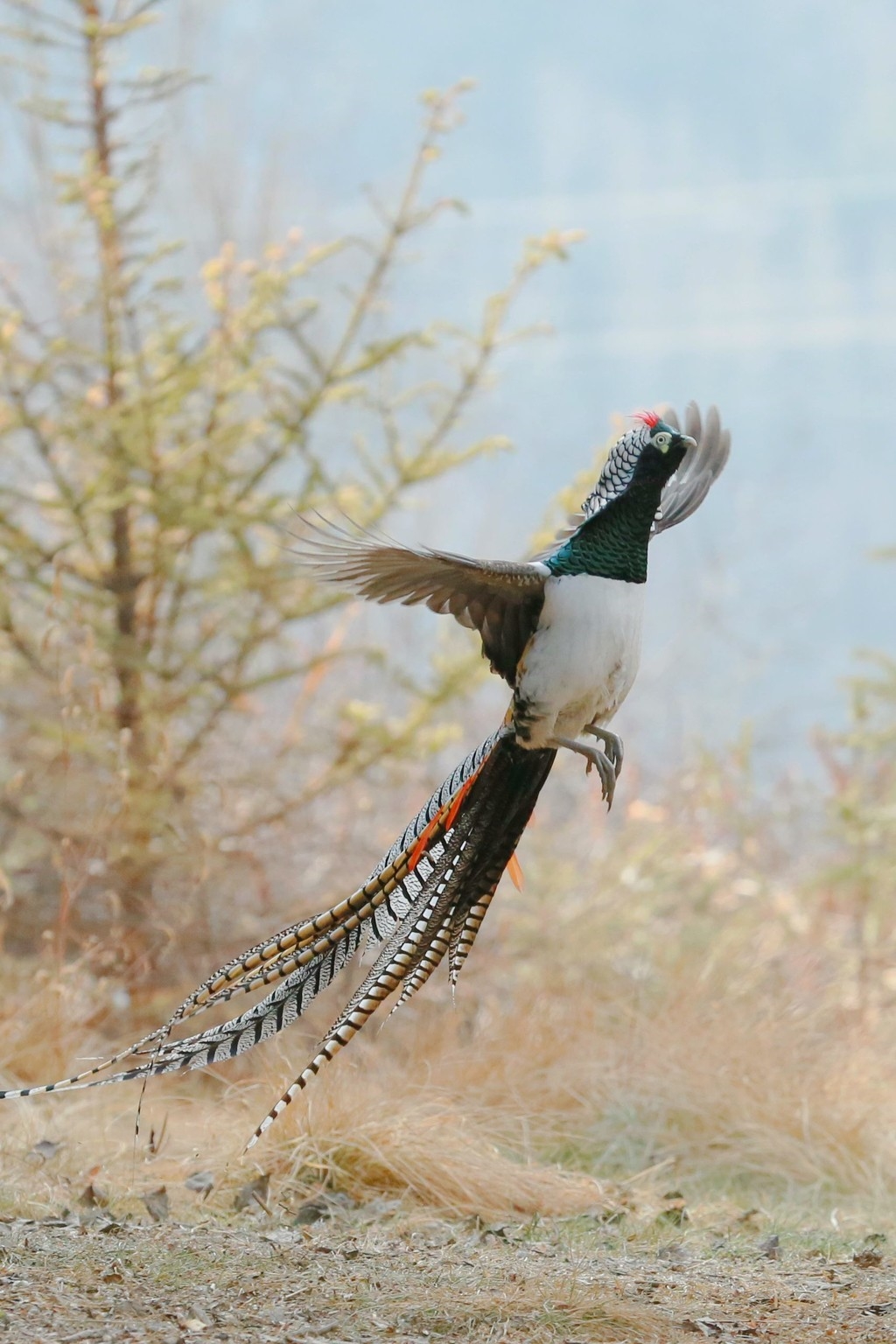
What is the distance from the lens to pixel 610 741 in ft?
10.4

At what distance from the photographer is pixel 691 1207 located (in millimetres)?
4508

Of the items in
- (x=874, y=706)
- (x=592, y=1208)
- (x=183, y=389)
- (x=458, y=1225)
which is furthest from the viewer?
(x=874, y=706)

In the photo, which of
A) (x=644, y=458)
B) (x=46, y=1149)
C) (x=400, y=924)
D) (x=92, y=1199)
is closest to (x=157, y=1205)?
(x=92, y=1199)

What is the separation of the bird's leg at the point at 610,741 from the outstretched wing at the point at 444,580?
21cm

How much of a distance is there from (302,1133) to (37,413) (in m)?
3.20

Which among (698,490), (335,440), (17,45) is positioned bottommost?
(698,490)

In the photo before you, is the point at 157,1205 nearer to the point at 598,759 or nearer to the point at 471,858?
the point at 471,858

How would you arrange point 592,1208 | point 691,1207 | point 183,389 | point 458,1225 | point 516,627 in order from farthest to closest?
point 183,389, point 691,1207, point 592,1208, point 458,1225, point 516,627

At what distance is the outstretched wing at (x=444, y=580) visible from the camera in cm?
277

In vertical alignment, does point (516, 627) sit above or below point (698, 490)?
below

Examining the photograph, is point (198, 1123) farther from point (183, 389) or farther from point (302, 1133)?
point (183, 389)

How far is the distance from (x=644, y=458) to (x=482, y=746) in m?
0.71

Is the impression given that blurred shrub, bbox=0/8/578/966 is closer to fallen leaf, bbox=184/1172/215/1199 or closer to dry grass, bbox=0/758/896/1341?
dry grass, bbox=0/758/896/1341

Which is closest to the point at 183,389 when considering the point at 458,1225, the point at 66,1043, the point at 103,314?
the point at 103,314
